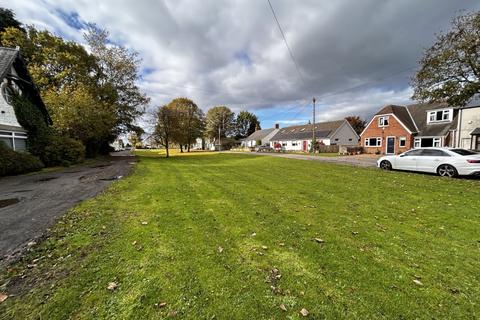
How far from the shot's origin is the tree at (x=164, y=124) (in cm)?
3058

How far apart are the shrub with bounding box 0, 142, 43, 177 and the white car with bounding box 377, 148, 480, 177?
2329 cm

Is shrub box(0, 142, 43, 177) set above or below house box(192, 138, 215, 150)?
below

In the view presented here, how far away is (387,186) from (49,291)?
35.9ft

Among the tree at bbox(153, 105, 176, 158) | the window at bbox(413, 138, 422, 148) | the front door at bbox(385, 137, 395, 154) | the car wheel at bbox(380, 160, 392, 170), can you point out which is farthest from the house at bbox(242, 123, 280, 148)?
the car wheel at bbox(380, 160, 392, 170)

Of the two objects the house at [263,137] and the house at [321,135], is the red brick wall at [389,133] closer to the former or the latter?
the house at [321,135]

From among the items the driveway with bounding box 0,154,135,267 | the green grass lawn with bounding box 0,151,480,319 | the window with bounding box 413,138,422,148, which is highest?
the window with bounding box 413,138,422,148

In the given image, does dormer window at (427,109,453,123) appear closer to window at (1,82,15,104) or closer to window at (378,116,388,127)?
window at (378,116,388,127)

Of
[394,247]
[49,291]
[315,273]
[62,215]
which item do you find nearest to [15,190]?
[62,215]

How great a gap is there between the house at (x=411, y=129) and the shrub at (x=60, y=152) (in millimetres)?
37328

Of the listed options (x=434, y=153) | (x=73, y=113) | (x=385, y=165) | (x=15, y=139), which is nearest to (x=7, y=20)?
(x=73, y=113)

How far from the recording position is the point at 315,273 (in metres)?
3.15

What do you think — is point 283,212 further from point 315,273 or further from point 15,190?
point 15,190

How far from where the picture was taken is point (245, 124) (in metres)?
91.5

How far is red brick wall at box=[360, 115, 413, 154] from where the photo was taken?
95.2 feet
